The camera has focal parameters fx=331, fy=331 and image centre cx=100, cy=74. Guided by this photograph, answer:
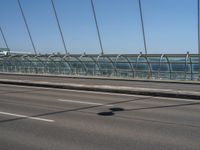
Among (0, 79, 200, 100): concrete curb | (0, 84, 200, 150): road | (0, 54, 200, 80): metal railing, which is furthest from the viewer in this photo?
(0, 54, 200, 80): metal railing

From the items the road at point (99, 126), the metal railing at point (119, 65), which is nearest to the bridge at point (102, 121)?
the road at point (99, 126)

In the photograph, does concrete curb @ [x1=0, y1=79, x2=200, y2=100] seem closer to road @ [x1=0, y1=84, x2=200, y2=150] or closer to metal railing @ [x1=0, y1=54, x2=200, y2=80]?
road @ [x1=0, y1=84, x2=200, y2=150]

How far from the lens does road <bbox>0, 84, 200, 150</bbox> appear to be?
20.8 feet

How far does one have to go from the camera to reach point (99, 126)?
26.4 ft

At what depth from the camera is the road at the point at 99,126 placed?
6352 mm

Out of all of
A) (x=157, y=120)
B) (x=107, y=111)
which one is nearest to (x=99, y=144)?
(x=157, y=120)

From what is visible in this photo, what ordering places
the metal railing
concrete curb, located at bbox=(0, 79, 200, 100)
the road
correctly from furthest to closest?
the metal railing → concrete curb, located at bbox=(0, 79, 200, 100) → the road

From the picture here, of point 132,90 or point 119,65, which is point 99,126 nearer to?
point 132,90

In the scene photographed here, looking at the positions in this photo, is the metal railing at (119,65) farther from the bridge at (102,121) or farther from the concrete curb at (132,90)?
the concrete curb at (132,90)

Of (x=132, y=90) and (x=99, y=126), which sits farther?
(x=132, y=90)

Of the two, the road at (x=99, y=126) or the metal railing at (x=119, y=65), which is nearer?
the road at (x=99, y=126)

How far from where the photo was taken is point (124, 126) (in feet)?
26.5

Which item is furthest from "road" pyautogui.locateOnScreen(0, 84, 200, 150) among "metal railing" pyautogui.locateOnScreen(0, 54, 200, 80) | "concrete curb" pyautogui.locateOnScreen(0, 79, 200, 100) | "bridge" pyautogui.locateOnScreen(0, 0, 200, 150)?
"metal railing" pyautogui.locateOnScreen(0, 54, 200, 80)

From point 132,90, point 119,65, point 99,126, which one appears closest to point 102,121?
point 99,126
